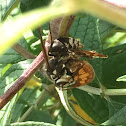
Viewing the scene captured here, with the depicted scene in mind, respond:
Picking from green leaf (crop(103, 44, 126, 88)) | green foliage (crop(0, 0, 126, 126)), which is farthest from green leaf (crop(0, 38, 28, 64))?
green leaf (crop(103, 44, 126, 88))

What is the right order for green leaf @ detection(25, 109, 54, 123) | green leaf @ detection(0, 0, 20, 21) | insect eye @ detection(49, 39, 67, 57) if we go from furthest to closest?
green leaf @ detection(25, 109, 54, 123)
green leaf @ detection(0, 0, 20, 21)
insect eye @ detection(49, 39, 67, 57)

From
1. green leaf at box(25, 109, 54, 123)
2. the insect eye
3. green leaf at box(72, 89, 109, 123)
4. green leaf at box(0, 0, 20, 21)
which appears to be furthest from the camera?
green leaf at box(25, 109, 54, 123)

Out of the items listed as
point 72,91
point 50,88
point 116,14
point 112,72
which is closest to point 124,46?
point 112,72

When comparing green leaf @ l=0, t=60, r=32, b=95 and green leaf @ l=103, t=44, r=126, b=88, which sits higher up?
green leaf @ l=0, t=60, r=32, b=95

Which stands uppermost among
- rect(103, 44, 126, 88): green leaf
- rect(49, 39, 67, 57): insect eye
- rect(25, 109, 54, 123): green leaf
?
rect(49, 39, 67, 57): insect eye

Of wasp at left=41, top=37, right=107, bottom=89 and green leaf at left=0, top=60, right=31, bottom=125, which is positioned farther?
green leaf at left=0, top=60, right=31, bottom=125

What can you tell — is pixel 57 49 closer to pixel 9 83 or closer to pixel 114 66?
pixel 9 83

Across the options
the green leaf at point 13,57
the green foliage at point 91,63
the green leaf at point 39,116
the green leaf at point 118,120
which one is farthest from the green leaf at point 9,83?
the green leaf at point 39,116

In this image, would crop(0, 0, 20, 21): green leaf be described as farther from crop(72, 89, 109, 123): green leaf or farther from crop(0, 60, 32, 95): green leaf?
crop(72, 89, 109, 123): green leaf

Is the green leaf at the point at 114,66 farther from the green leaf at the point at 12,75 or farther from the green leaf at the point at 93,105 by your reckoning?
the green leaf at the point at 12,75

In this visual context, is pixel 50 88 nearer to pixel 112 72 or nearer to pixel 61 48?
pixel 112 72
